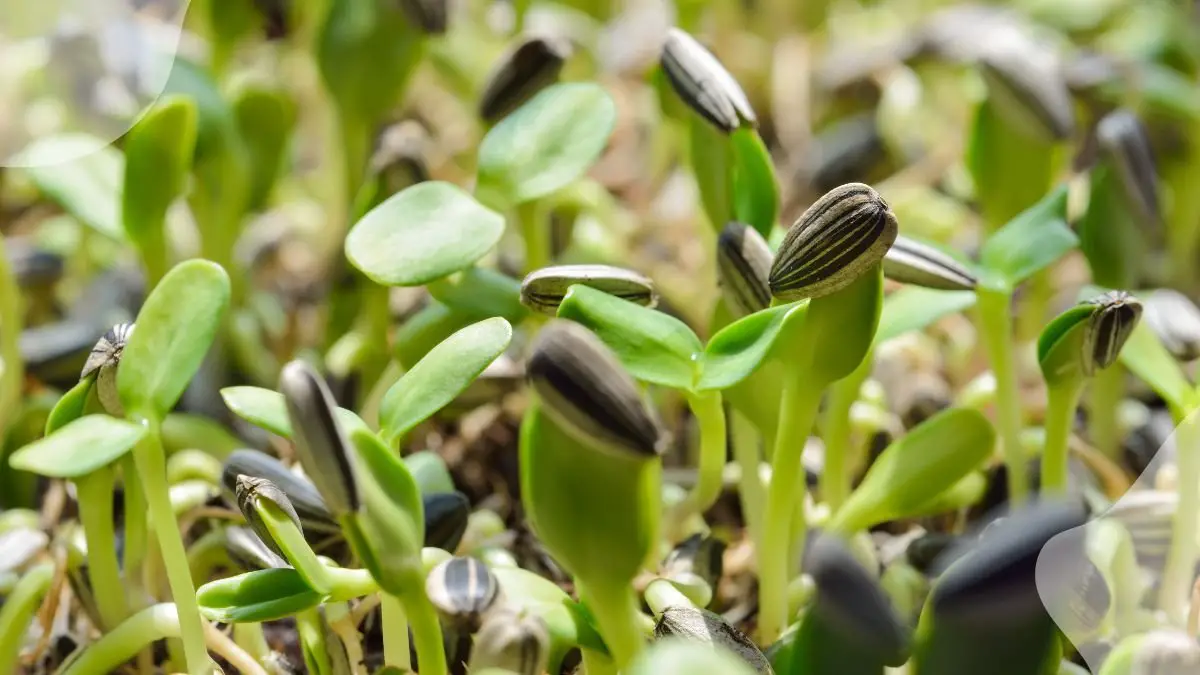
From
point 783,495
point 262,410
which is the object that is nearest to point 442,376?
point 262,410

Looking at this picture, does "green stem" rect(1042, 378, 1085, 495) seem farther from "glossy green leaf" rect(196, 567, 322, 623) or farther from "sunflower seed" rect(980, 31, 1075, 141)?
"glossy green leaf" rect(196, 567, 322, 623)

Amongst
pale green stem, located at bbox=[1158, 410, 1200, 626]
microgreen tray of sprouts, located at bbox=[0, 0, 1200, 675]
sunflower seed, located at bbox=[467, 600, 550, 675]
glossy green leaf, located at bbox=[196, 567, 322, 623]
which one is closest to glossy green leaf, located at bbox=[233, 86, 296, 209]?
microgreen tray of sprouts, located at bbox=[0, 0, 1200, 675]

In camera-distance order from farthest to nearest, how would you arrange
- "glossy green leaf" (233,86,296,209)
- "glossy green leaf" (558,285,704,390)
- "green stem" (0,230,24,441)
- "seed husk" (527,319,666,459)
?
1. "glossy green leaf" (233,86,296,209)
2. "green stem" (0,230,24,441)
3. "glossy green leaf" (558,285,704,390)
4. "seed husk" (527,319,666,459)

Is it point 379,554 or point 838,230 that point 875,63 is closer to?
point 838,230

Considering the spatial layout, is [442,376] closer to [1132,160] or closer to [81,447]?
[81,447]

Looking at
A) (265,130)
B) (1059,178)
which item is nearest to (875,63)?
(1059,178)
